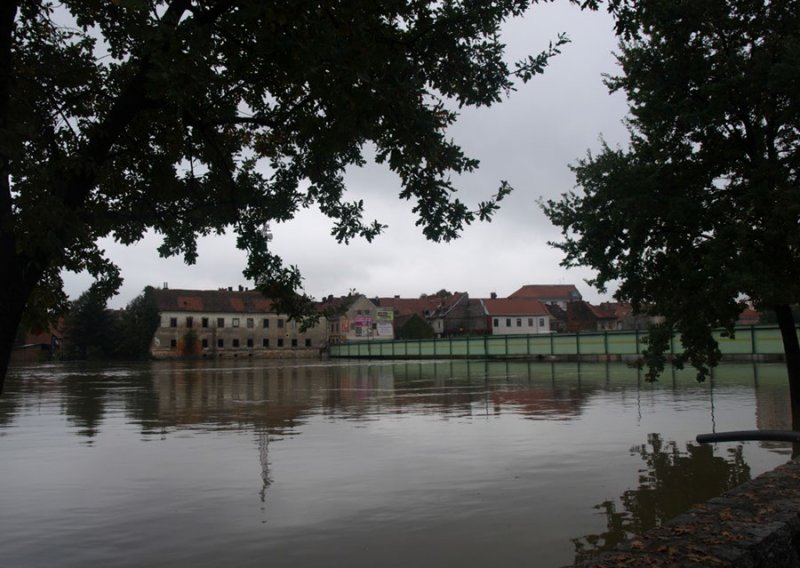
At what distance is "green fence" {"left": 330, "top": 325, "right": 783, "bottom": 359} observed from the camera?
115 feet

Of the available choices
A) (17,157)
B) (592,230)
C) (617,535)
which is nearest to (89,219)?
(17,157)

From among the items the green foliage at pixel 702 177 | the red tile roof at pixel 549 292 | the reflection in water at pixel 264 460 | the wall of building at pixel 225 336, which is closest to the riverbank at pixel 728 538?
the reflection in water at pixel 264 460

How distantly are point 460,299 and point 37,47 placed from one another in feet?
373

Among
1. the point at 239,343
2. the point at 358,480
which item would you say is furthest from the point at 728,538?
the point at 239,343

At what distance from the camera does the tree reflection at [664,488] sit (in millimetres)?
6395

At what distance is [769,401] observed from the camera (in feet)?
58.2

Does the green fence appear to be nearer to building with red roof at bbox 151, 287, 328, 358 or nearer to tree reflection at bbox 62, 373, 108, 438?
tree reflection at bbox 62, 373, 108, 438

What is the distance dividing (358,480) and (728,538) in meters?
5.82

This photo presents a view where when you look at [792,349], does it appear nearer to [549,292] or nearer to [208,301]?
[208,301]

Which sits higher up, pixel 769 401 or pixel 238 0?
pixel 238 0

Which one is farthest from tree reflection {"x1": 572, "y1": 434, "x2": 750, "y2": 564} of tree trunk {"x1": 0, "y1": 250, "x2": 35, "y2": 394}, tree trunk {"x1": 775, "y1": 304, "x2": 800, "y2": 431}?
tree trunk {"x1": 0, "y1": 250, "x2": 35, "y2": 394}

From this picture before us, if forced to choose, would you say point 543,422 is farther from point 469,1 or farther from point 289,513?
point 469,1

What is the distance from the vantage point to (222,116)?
654 centimetres

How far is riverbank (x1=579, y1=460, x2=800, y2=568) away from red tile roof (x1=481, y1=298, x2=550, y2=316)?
110 m
